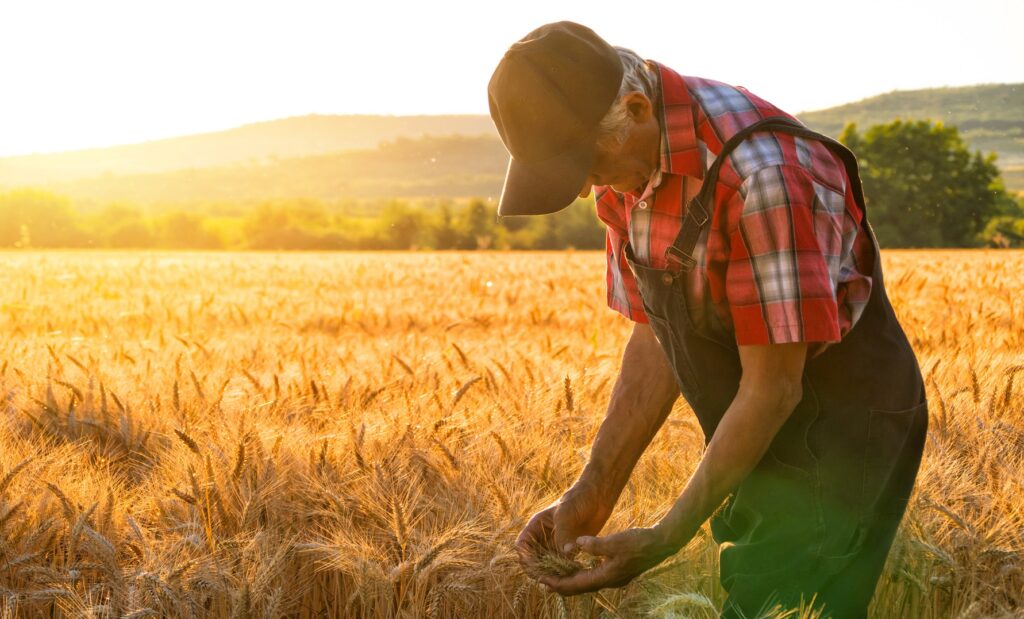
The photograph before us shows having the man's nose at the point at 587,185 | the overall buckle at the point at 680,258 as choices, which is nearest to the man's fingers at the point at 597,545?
the overall buckle at the point at 680,258

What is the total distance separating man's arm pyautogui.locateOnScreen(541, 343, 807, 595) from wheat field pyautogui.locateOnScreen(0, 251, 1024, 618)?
A: 0.38 feet

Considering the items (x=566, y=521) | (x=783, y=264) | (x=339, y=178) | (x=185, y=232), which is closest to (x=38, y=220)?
(x=185, y=232)

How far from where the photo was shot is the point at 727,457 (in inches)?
63.9

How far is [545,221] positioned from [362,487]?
4331cm

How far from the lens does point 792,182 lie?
157 centimetres

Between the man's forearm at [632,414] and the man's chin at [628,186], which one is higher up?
the man's chin at [628,186]

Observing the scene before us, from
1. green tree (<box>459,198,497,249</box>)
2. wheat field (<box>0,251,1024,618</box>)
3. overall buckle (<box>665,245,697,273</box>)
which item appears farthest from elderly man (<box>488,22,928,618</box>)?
green tree (<box>459,198,497,249</box>)

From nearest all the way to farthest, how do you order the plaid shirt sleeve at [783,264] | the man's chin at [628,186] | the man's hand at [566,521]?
1. the plaid shirt sleeve at [783,264]
2. the man's chin at [628,186]
3. the man's hand at [566,521]

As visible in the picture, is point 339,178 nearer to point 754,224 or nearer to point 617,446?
point 617,446

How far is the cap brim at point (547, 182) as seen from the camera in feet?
5.56

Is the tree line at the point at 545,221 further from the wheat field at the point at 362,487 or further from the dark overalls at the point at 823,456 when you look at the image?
the dark overalls at the point at 823,456

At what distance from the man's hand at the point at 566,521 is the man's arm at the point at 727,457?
0.22m

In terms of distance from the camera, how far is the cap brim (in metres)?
1.69

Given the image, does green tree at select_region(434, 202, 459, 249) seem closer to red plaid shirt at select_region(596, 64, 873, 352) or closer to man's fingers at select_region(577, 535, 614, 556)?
red plaid shirt at select_region(596, 64, 873, 352)
